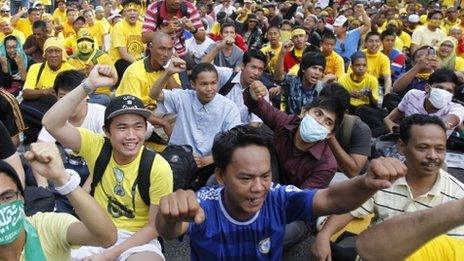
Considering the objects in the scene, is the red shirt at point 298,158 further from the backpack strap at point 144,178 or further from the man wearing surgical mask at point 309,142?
the backpack strap at point 144,178

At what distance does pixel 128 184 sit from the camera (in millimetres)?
3221

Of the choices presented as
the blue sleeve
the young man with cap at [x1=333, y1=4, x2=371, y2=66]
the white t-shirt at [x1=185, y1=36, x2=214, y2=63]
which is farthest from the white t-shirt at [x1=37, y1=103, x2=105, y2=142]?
the young man with cap at [x1=333, y1=4, x2=371, y2=66]

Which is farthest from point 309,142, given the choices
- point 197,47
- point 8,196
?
point 197,47

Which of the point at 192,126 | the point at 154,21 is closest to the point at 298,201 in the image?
the point at 192,126

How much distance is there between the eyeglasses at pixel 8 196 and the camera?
6.56 ft

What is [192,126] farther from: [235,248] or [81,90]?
[235,248]

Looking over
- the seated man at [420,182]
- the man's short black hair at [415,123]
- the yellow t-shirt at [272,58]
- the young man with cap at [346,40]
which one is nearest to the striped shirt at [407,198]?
the seated man at [420,182]

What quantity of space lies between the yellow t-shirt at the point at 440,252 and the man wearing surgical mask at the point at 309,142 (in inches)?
58.9

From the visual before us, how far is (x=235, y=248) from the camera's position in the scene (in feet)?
7.56

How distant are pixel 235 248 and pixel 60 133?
1.46 meters

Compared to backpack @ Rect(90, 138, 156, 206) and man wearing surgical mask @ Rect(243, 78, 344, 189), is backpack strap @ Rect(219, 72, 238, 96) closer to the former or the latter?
man wearing surgical mask @ Rect(243, 78, 344, 189)

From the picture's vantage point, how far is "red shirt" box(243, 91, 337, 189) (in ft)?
12.5

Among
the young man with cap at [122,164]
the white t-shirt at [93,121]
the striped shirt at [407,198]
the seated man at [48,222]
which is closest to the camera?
Result: the seated man at [48,222]

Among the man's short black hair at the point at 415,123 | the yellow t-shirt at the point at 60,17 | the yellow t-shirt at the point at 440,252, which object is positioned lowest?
the yellow t-shirt at the point at 60,17
